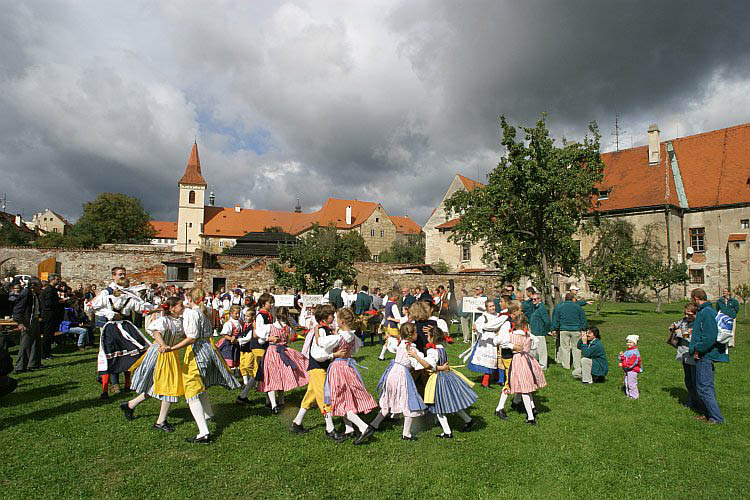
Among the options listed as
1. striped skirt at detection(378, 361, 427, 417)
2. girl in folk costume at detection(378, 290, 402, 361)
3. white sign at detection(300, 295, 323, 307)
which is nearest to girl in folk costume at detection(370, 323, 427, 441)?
striped skirt at detection(378, 361, 427, 417)

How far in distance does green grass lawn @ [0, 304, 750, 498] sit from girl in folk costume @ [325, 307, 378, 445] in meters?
0.32

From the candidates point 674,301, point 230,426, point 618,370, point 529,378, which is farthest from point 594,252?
point 230,426

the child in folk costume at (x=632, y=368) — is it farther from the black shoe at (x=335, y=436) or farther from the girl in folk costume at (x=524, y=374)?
the black shoe at (x=335, y=436)

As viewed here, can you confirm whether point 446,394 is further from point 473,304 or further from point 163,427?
point 473,304

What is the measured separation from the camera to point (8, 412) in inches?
282

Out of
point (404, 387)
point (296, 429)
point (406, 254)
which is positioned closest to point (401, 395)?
point (404, 387)

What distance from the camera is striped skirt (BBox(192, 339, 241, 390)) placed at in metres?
6.29

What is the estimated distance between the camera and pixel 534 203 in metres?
18.4

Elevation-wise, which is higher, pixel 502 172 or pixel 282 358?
pixel 502 172

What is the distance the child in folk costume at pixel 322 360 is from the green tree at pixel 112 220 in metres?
70.8

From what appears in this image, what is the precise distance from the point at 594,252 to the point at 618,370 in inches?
1211

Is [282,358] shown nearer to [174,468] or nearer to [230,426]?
[230,426]

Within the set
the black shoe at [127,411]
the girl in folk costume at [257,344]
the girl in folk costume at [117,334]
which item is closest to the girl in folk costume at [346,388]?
the girl in folk costume at [257,344]

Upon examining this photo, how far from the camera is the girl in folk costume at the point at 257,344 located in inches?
296
